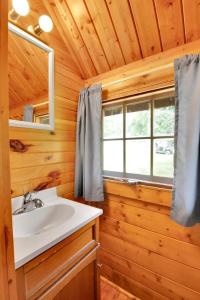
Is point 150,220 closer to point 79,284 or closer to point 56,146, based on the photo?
point 79,284

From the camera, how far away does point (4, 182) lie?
1.33 feet

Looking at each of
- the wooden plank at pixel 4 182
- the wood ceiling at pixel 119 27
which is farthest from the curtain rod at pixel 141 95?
the wooden plank at pixel 4 182

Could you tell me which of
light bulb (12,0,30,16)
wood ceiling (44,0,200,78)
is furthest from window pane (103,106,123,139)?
light bulb (12,0,30,16)

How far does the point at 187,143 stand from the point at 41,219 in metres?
1.10

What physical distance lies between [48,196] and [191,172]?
3.45 ft

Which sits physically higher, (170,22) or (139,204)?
(170,22)

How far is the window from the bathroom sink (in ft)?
1.85

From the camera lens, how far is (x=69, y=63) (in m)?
1.46

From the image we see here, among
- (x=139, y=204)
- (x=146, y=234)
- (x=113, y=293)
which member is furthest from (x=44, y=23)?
(x=113, y=293)

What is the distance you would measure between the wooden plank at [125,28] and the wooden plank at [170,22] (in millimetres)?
187

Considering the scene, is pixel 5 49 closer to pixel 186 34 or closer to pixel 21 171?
pixel 21 171

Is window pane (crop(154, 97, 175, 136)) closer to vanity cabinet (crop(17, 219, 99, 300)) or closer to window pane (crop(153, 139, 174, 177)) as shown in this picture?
window pane (crop(153, 139, 174, 177))

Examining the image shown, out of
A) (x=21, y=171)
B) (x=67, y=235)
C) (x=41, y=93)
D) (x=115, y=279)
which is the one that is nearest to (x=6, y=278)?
(x=67, y=235)

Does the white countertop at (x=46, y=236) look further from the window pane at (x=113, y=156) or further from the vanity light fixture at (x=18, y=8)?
the vanity light fixture at (x=18, y=8)
